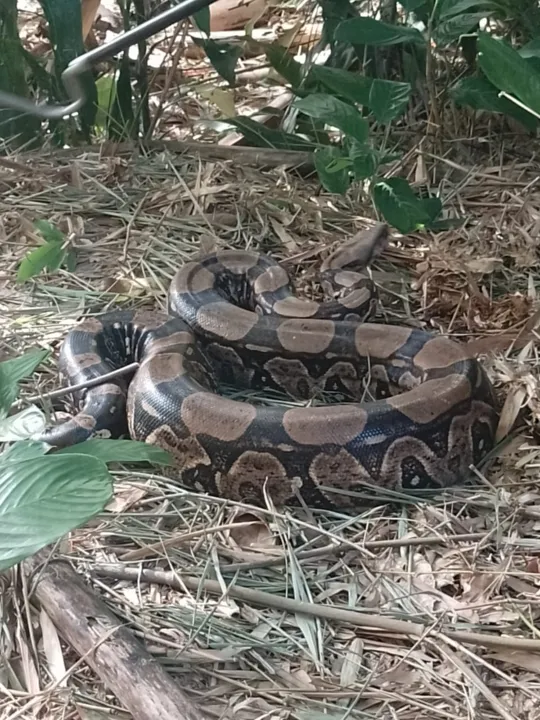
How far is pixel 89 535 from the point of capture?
2559mm

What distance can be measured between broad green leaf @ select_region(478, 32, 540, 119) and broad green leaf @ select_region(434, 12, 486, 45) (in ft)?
3.99

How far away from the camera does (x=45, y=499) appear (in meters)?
1.43

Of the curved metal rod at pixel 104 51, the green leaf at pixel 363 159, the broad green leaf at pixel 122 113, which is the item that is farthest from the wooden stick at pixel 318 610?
the broad green leaf at pixel 122 113

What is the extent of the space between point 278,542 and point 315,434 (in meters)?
0.38

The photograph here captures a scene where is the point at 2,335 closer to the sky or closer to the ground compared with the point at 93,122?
closer to the ground

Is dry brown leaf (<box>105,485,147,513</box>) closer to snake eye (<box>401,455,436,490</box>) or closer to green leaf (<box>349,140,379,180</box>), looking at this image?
snake eye (<box>401,455,436,490</box>)

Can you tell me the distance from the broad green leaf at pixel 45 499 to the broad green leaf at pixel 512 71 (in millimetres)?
2046

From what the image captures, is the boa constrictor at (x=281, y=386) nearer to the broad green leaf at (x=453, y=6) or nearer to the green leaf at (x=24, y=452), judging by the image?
the broad green leaf at (x=453, y=6)

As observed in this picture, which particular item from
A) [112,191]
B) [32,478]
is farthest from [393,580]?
[112,191]

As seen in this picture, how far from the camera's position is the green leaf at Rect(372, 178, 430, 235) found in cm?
369

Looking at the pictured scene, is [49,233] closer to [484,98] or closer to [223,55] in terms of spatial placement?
[223,55]

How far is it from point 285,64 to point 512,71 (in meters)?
2.13

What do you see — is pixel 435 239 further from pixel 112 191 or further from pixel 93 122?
pixel 93 122

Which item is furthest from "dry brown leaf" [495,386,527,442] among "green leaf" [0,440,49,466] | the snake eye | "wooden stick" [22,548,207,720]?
"green leaf" [0,440,49,466]
